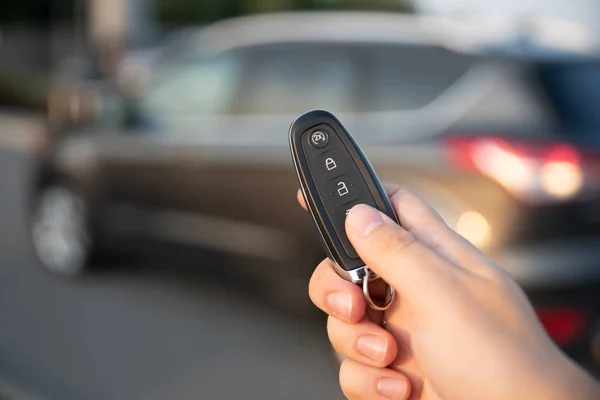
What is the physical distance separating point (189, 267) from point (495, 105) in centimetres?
223

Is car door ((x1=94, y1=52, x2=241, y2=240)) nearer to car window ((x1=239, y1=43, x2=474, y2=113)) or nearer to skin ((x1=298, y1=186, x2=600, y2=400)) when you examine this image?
car window ((x1=239, y1=43, x2=474, y2=113))

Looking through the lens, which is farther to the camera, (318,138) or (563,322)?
(563,322)

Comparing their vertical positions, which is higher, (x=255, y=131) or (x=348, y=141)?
(x=255, y=131)

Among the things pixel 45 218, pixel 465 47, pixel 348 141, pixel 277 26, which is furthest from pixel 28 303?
pixel 348 141

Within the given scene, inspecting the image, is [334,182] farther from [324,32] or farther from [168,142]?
[168,142]

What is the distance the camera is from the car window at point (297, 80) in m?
5.03

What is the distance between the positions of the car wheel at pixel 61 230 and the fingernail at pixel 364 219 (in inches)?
197

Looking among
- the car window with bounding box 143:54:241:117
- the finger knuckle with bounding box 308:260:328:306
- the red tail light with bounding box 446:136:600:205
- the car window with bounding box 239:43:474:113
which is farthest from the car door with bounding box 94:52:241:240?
the finger knuckle with bounding box 308:260:328:306

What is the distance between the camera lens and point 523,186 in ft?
13.3

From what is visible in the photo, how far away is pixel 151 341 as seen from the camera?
507 cm

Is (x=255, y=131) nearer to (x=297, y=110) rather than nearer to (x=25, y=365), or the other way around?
(x=297, y=110)

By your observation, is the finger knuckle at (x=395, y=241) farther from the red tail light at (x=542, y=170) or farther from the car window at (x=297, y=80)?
the car window at (x=297, y=80)

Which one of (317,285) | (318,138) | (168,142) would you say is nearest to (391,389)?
(317,285)

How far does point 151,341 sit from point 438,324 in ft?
12.3
